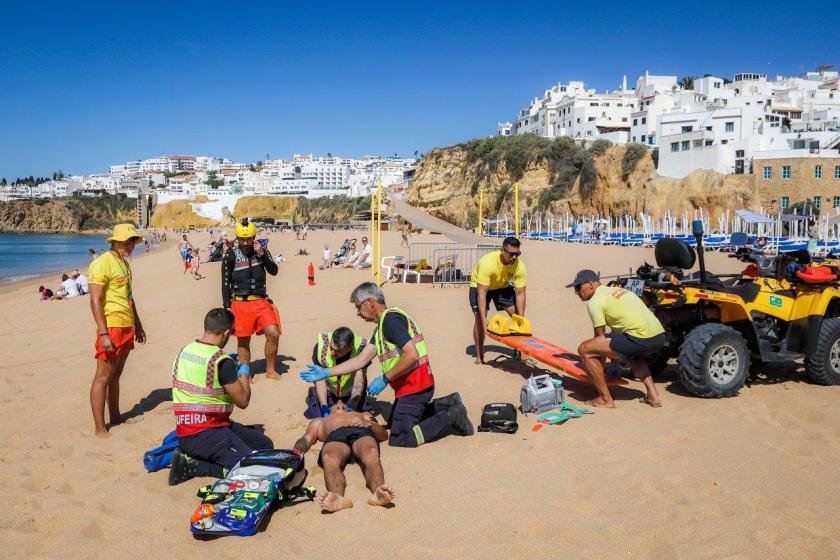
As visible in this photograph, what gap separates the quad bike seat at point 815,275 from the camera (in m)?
6.14

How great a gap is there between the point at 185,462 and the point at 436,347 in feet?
15.2

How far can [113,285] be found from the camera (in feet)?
17.6

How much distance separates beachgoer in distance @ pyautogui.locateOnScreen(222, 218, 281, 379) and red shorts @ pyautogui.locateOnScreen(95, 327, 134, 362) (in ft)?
4.59

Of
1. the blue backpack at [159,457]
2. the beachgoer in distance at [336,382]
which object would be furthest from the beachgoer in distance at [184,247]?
the blue backpack at [159,457]

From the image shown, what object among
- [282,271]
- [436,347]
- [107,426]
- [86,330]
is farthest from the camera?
[282,271]

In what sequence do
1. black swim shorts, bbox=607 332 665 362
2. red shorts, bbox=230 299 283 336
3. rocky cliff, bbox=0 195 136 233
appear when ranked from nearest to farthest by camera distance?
black swim shorts, bbox=607 332 665 362
red shorts, bbox=230 299 283 336
rocky cliff, bbox=0 195 136 233

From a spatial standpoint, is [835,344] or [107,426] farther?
[835,344]

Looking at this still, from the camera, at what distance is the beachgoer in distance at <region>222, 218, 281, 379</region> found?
22.4 ft

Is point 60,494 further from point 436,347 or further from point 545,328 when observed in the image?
point 545,328

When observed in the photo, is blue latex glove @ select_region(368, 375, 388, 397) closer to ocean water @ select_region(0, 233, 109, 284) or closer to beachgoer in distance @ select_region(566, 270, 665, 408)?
beachgoer in distance @ select_region(566, 270, 665, 408)

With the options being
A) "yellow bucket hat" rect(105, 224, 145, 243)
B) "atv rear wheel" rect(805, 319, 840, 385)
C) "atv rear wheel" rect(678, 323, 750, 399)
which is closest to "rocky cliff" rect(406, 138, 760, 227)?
"atv rear wheel" rect(805, 319, 840, 385)

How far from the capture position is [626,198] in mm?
52156

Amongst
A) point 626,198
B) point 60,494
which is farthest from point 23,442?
point 626,198

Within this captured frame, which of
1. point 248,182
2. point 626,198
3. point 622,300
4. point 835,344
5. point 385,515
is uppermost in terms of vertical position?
point 248,182
